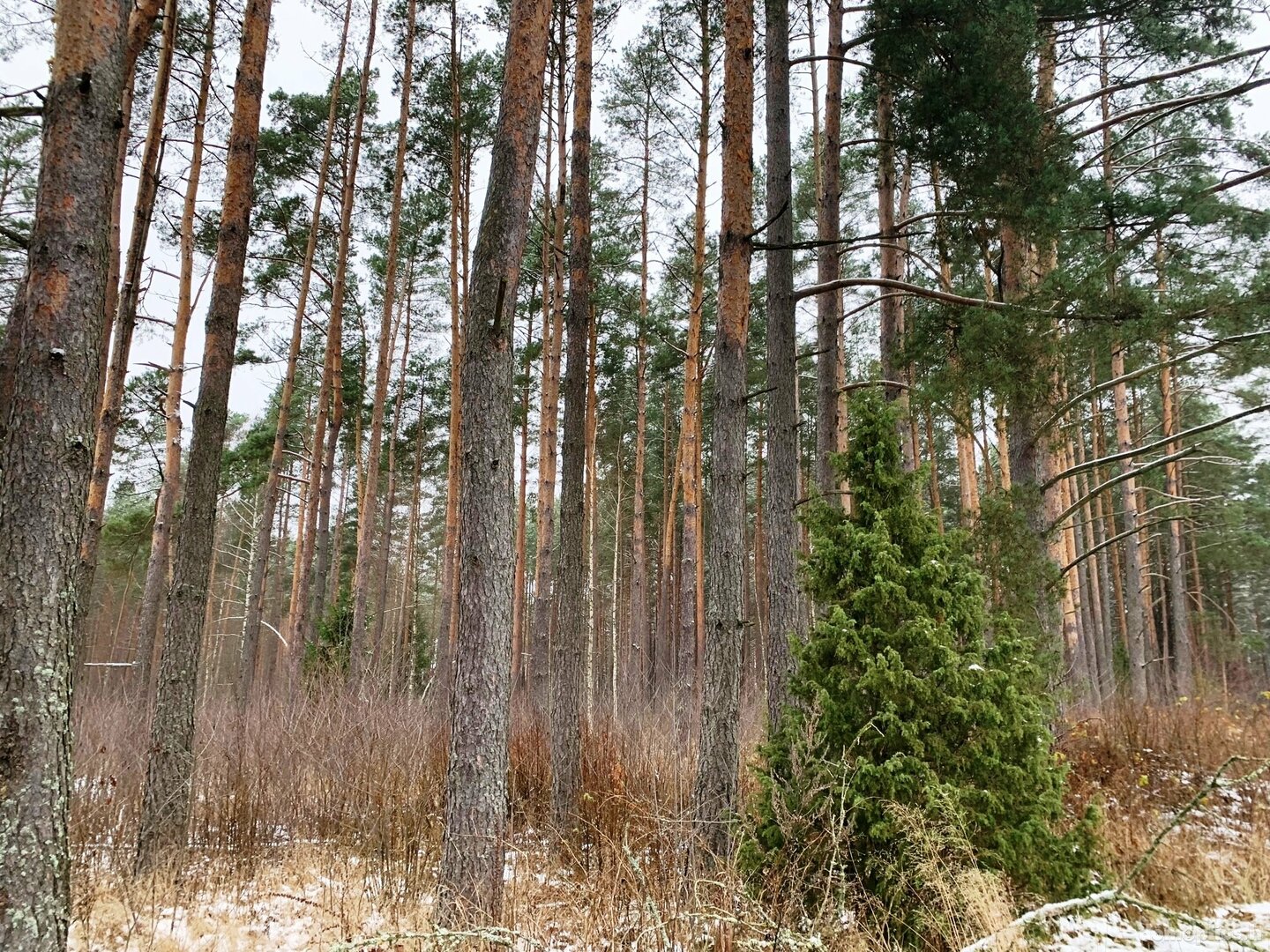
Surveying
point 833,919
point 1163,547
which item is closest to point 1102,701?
point 833,919

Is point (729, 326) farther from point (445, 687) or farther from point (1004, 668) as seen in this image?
point (445, 687)

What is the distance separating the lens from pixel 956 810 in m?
2.93

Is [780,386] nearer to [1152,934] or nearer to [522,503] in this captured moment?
[1152,934]

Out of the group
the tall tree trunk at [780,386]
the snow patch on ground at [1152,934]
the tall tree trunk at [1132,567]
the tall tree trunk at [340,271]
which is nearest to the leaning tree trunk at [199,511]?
the tall tree trunk at [780,386]

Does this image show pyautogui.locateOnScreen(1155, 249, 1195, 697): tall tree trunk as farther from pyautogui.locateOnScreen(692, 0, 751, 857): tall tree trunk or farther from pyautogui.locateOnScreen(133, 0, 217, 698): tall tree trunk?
pyautogui.locateOnScreen(133, 0, 217, 698): tall tree trunk

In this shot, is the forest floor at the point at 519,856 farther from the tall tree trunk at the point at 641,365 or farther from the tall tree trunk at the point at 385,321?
the tall tree trunk at the point at 641,365

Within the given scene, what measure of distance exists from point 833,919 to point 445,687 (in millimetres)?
8677

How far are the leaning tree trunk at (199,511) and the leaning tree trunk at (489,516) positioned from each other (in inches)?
81.2

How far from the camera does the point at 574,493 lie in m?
5.98

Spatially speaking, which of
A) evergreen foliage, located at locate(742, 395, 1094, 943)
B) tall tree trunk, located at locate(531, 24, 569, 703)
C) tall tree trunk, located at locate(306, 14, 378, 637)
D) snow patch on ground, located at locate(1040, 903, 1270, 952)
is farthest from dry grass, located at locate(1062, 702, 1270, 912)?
tall tree trunk, located at locate(306, 14, 378, 637)

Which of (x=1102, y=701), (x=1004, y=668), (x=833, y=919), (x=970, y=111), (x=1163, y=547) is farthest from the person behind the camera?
(x=1163, y=547)

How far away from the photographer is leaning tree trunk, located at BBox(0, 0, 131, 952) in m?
2.18

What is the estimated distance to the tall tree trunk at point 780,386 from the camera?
5820 millimetres

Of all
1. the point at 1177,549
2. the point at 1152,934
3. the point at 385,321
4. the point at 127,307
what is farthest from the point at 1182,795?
the point at 1177,549
